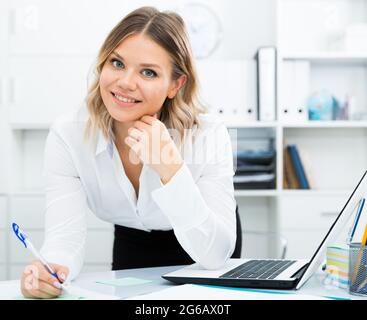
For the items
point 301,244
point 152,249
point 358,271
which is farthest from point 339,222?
point 301,244

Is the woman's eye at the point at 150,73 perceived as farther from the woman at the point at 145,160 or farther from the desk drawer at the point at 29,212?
the desk drawer at the point at 29,212

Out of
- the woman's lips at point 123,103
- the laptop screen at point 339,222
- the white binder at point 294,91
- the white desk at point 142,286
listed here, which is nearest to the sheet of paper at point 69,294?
the white desk at point 142,286

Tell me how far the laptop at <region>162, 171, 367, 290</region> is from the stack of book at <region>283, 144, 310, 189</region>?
177 cm

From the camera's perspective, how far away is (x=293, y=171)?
2.94 meters

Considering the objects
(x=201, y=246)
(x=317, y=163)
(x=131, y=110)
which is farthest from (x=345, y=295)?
(x=317, y=163)

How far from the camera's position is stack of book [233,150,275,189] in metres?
2.84

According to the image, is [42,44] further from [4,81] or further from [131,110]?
[131,110]

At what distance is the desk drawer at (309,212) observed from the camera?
110 inches

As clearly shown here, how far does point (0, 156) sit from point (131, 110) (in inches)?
70.8

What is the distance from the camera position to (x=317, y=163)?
312cm

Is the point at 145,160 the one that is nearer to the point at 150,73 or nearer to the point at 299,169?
the point at 150,73

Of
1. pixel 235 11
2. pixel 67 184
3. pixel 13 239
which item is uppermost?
pixel 235 11

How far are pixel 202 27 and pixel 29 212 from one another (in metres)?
1.37

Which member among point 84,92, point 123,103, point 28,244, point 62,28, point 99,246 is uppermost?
point 62,28
